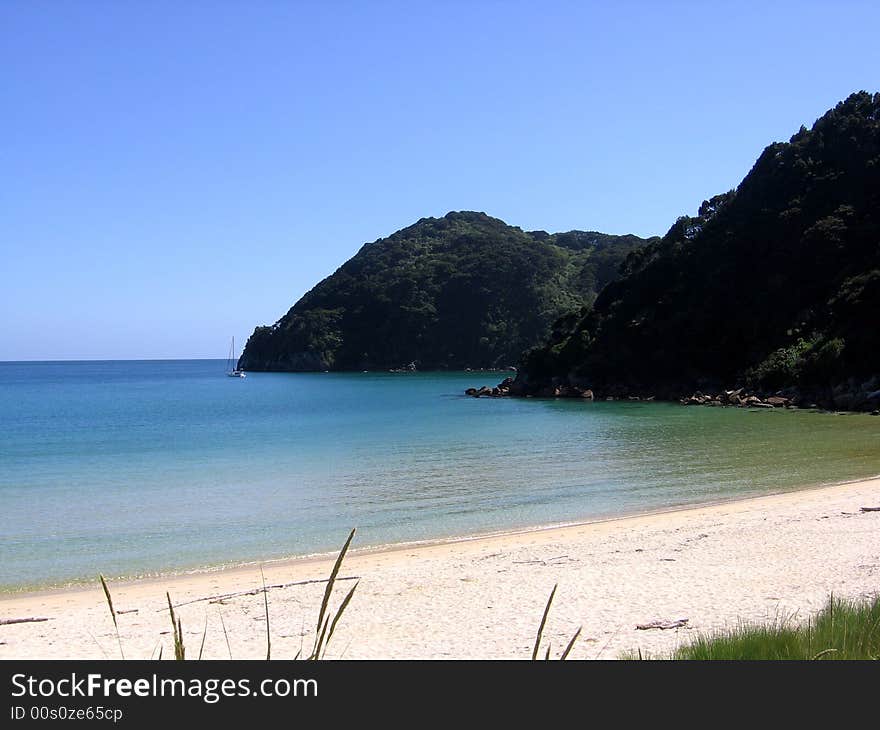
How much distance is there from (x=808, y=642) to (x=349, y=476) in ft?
55.3

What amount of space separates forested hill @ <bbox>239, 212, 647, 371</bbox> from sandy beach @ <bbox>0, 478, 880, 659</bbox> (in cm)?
11511

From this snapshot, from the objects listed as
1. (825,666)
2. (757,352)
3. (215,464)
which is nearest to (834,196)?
(757,352)

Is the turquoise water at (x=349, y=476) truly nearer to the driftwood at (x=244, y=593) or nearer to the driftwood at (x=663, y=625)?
the driftwood at (x=244, y=593)

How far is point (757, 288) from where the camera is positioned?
5678 cm

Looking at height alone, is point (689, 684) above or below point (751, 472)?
above

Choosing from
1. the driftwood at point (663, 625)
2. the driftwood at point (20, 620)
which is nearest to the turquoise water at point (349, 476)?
the driftwood at point (20, 620)

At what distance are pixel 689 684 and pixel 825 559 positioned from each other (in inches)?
325

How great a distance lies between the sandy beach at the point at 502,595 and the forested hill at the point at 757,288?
123ft

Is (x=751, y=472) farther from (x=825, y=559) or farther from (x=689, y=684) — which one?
(x=689, y=684)

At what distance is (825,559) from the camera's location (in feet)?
31.8

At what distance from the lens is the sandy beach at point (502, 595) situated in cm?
691

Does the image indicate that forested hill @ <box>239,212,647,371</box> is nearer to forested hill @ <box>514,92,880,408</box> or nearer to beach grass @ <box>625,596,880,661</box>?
forested hill @ <box>514,92,880,408</box>

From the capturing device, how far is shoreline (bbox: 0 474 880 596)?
10.5 meters

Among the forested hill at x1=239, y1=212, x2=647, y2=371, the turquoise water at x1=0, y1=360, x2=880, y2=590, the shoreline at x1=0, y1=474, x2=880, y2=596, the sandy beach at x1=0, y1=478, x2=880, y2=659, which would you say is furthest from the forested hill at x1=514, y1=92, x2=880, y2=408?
the forested hill at x1=239, y1=212, x2=647, y2=371
